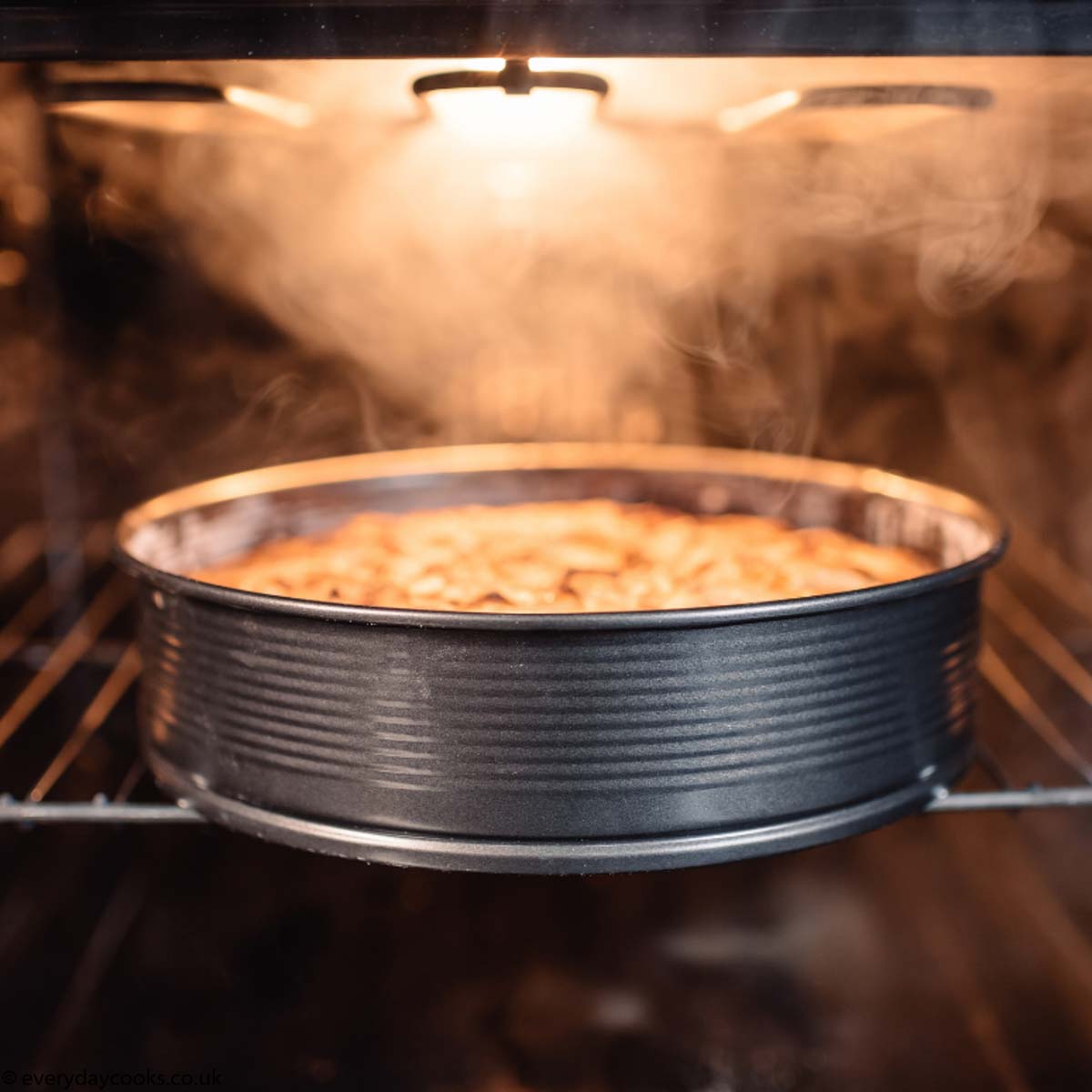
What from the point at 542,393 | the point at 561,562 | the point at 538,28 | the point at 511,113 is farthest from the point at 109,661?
the point at 538,28

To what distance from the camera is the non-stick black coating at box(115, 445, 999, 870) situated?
0.89 meters

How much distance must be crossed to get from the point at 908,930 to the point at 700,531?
0.65 meters

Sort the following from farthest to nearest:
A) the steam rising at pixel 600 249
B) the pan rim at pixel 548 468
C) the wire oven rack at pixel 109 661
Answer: the wire oven rack at pixel 109 661 < the steam rising at pixel 600 249 < the pan rim at pixel 548 468

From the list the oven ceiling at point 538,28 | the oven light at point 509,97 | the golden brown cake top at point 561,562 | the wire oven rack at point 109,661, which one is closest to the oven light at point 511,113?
the oven light at point 509,97

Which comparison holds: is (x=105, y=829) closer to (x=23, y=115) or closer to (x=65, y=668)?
(x=65, y=668)

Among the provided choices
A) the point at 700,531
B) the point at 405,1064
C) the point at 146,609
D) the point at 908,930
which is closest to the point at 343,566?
the point at 146,609

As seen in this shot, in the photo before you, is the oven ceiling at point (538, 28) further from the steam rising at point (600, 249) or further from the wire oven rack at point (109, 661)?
the wire oven rack at point (109, 661)

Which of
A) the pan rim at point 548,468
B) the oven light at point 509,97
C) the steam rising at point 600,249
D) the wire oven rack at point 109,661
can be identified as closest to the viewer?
the pan rim at point 548,468

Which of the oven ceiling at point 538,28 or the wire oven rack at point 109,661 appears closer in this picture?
the oven ceiling at point 538,28

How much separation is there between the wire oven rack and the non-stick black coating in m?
0.93

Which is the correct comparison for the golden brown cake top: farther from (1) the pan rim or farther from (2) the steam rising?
(2) the steam rising

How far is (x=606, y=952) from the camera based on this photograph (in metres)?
1.52

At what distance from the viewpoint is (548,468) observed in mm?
1632

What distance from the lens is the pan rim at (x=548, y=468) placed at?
0.86 m
